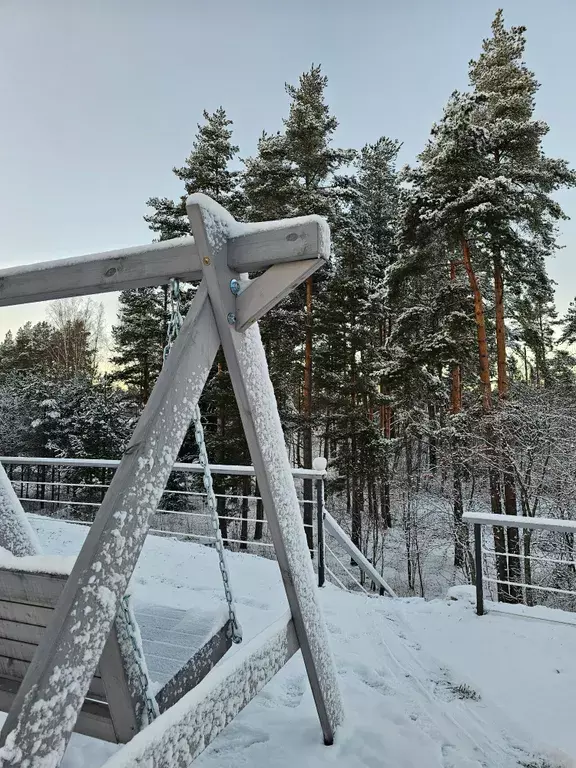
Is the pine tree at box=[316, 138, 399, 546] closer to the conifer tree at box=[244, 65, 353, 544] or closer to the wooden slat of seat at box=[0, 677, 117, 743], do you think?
the conifer tree at box=[244, 65, 353, 544]

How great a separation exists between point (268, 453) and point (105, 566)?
68 centimetres

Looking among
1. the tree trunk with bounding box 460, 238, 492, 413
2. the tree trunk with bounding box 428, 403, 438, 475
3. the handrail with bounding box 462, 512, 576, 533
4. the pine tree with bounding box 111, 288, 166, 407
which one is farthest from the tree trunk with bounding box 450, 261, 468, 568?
the pine tree with bounding box 111, 288, 166, 407

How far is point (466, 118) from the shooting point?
790 cm

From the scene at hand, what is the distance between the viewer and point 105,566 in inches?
40.8

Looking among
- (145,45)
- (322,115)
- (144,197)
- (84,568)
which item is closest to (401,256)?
(322,115)

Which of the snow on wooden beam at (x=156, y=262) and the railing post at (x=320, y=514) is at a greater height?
the snow on wooden beam at (x=156, y=262)

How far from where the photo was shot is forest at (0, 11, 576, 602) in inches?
330

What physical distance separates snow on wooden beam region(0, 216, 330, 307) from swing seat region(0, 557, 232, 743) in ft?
2.95

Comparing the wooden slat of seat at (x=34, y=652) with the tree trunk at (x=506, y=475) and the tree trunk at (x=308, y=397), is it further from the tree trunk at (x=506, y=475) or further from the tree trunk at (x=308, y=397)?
the tree trunk at (x=308, y=397)

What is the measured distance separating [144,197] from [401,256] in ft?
22.9

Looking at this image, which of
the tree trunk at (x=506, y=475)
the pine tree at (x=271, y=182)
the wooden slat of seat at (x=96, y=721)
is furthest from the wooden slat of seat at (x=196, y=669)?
the pine tree at (x=271, y=182)

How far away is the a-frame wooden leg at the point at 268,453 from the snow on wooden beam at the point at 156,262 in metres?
0.06

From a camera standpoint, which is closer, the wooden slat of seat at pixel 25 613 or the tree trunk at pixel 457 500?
the wooden slat of seat at pixel 25 613

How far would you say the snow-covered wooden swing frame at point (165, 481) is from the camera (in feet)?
3.06
